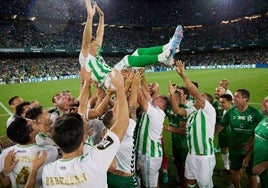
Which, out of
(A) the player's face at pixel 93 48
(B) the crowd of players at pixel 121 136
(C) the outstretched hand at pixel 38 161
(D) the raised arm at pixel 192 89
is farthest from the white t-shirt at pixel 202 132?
(C) the outstretched hand at pixel 38 161

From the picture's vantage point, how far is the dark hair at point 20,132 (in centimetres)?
346

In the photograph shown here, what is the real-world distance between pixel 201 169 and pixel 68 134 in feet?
9.88

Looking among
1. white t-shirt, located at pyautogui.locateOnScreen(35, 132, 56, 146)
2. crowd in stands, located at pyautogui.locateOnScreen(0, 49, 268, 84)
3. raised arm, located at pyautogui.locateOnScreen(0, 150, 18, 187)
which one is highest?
crowd in stands, located at pyautogui.locateOnScreen(0, 49, 268, 84)

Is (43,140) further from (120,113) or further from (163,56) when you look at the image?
(163,56)

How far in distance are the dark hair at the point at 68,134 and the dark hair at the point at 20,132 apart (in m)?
1.02

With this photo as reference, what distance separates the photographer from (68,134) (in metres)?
2.56

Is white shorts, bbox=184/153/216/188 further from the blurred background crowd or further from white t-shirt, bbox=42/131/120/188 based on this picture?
the blurred background crowd

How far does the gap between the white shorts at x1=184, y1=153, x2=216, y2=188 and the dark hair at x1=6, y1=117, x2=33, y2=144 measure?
2.83 metres

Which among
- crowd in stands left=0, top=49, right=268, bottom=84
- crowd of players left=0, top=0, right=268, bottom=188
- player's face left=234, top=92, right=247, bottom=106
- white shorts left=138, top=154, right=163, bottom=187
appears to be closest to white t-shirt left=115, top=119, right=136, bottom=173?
crowd of players left=0, top=0, right=268, bottom=188

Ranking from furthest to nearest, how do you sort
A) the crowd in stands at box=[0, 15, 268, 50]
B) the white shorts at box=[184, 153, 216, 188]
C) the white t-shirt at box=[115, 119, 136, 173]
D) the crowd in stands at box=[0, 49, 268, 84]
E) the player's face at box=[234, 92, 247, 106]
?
the crowd in stands at box=[0, 15, 268, 50], the crowd in stands at box=[0, 49, 268, 84], the player's face at box=[234, 92, 247, 106], the white shorts at box=[184, 153, 216, 188], the white t-shirt at box=[115, 119, 136, 173]

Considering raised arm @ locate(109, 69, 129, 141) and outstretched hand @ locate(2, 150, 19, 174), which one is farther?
outstretched hand @ locate(2, 150, 19, 174)

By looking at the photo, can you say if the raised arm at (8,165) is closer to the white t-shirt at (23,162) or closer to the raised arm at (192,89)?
the white t-shirt at (23,162)

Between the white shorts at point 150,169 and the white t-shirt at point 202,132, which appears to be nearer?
the white t-shirt at point 202,132

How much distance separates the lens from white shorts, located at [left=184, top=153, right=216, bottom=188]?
4789 millimetres
